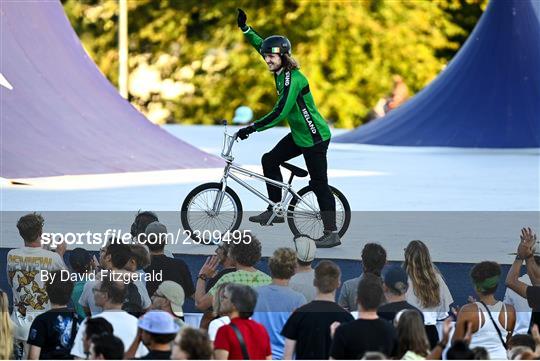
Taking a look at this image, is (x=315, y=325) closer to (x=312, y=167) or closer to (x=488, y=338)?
(x=488, y=338)

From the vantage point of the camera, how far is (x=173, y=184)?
16.6 metres

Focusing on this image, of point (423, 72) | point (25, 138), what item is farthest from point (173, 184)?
point (423, 72)

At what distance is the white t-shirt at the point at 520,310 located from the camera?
761 centimetres

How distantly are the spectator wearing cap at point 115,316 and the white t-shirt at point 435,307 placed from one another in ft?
4.93

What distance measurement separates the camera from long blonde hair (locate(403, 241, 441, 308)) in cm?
750

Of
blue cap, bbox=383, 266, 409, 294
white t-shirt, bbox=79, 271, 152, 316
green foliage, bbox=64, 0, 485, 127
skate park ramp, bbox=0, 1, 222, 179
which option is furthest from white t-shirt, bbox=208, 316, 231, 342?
green foliage, bbox=64, 0, 485, 127

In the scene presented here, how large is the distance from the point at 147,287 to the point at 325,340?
4.79ft

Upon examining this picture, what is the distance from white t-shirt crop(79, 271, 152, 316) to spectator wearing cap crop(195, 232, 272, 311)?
317 millimetres

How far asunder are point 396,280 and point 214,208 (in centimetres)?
384

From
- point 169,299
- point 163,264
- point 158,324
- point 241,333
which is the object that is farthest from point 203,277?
point 158,324

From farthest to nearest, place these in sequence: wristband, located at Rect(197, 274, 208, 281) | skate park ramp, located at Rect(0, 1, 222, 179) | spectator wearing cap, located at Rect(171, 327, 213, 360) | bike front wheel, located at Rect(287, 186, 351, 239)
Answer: skate park ramp, located at Rect(0, 1, 222, 179) < bike front wheel, located at Rect(287, 186, 351, 239) < wristband, located at Rect(197, 274, 208, 281) < spectator wearing cap, located at Rect(171, 327, 213, 360)

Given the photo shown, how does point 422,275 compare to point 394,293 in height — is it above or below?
above

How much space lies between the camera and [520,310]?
305 inches

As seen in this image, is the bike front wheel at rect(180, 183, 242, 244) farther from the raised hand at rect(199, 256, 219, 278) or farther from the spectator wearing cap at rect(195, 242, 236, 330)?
the raised hand at rect(199, 256, 219, 278)
